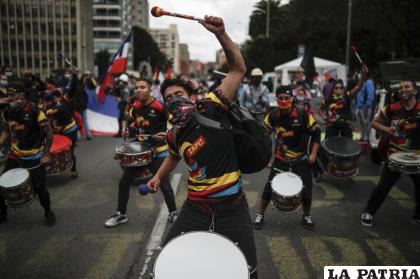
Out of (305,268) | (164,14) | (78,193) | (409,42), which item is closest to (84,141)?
(78,193)

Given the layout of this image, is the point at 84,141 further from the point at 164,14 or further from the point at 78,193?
the point at 164,14

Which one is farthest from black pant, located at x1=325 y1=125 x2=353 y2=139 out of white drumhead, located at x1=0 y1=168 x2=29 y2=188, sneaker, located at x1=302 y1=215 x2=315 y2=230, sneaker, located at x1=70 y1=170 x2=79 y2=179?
white drumhead, located at x1=0 y1=168 x2=29 y2=188

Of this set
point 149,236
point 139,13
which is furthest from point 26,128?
point 139,13

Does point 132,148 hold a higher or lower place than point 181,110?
lower

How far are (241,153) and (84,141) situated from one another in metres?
10.9

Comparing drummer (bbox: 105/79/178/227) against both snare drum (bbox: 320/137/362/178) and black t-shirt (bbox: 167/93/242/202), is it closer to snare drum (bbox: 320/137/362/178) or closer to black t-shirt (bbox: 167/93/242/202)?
black t-shirt (bbox: 167/93/242/202)

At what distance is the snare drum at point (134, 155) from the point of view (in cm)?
520

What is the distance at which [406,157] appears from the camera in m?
4.98

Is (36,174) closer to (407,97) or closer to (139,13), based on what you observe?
(407,97)

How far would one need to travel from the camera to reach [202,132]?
2.89 meters

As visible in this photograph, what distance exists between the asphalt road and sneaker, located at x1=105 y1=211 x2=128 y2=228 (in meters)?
0.07

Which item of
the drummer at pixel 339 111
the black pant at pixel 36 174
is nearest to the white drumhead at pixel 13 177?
the black pant at pixel 36 174

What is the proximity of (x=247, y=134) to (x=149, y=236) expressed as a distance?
8.69 ft

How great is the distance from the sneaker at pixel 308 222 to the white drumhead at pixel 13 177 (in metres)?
3.61
